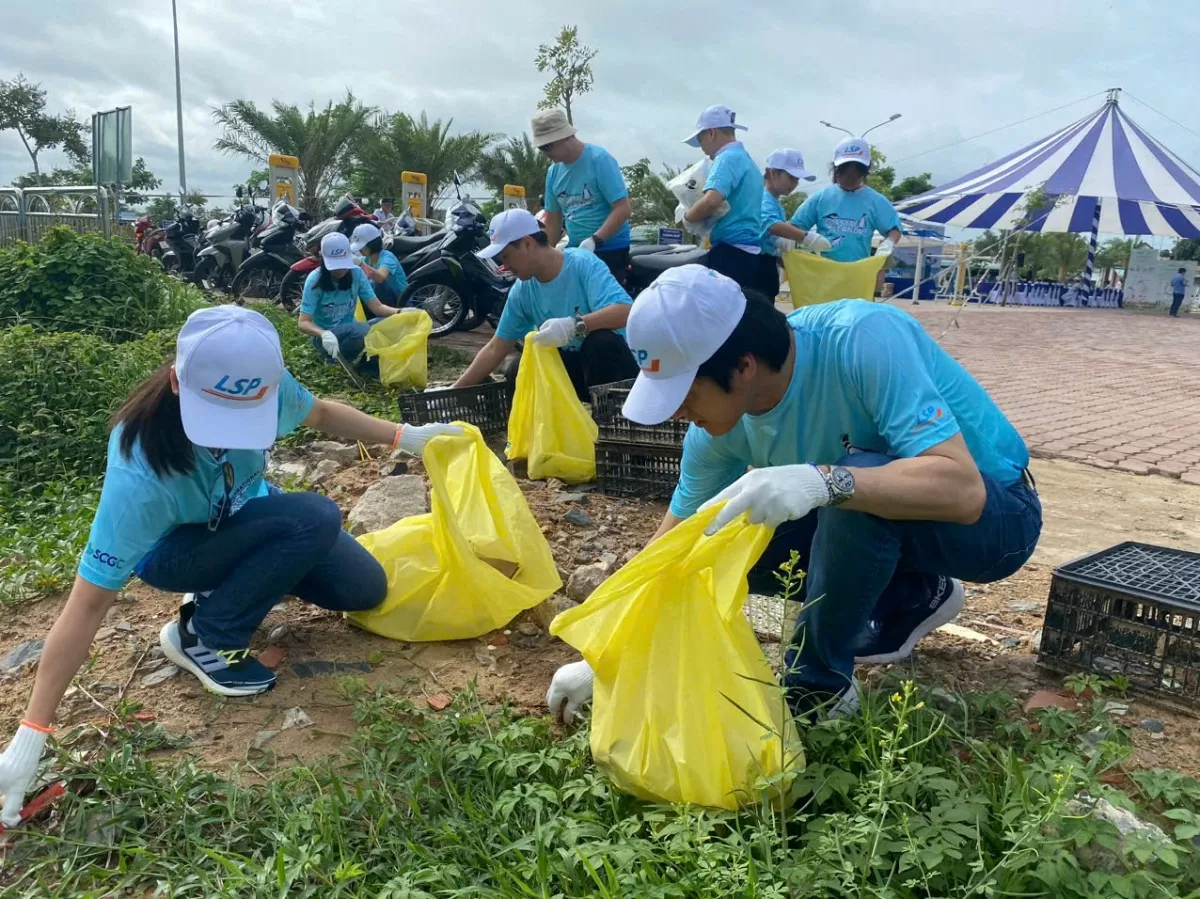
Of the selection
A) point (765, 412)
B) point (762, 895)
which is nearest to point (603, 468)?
point (765, 412)

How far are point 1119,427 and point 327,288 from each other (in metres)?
4.85

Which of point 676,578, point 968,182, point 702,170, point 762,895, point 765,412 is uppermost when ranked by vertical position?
point 968,182

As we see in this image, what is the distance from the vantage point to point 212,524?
2.20 metres

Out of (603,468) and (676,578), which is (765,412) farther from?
(603,468)

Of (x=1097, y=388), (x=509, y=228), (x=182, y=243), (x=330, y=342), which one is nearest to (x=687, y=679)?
(x=509, y=228)

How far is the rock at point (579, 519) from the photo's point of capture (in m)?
3.28

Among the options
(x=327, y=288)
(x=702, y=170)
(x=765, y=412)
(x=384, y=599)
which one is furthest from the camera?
(x=327, y=288)

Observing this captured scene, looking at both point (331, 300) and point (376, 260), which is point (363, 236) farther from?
point (331, 300)

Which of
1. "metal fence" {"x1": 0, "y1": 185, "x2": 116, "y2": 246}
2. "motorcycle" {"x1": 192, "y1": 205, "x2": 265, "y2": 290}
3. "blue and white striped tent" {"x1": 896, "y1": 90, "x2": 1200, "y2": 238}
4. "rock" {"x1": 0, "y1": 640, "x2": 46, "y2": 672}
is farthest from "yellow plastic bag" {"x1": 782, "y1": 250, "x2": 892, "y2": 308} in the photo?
"blue and white striped tent" {"x1": 896, "y1": 90, "x2": 1200, "y2": 238}

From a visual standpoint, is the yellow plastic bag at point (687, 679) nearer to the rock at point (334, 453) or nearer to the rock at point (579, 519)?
the rock at point (579, 519)

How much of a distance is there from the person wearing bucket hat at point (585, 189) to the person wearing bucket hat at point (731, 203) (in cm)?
37

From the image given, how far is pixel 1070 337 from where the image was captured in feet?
41.1

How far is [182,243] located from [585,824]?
42.8 feet

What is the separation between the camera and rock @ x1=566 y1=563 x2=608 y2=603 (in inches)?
101
